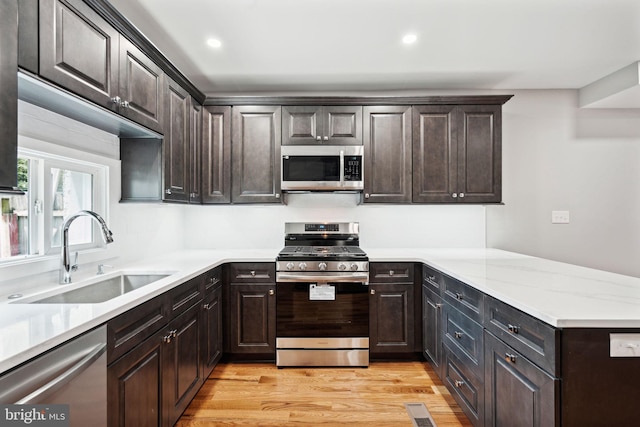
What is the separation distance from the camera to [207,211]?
339cm

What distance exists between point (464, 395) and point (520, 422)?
61 cm

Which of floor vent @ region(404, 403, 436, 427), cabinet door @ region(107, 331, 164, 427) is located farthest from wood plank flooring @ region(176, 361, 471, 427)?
cabinet door @ region(107, 331, 164, 427)

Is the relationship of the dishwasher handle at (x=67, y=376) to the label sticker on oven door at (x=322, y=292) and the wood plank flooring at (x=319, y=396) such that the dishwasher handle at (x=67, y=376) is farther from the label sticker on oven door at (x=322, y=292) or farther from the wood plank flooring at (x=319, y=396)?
the label sticker on oven door at (x=322, y=292)

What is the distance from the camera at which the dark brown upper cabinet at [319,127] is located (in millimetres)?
3045

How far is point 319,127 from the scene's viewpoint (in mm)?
3047

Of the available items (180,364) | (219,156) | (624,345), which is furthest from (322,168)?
(624,345)

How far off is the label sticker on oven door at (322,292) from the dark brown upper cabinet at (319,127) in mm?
1305

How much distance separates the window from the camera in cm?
167

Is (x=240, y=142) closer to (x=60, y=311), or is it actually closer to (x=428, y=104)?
(x=428, y=104)

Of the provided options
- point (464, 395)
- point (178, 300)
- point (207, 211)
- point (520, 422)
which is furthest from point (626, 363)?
point (207, 211)

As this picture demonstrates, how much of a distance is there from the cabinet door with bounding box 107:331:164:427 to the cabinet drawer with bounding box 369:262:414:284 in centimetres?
169

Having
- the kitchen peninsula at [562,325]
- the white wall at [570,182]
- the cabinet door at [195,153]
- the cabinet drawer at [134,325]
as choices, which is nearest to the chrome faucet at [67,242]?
the kitchen peninsula at [562,325]

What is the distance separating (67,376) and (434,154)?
2913mm

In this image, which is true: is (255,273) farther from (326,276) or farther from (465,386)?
(465,386)
